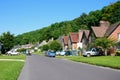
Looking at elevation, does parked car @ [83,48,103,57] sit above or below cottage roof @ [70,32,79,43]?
below

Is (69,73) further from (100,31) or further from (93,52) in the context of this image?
(100,31)

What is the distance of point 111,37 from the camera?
6850cm

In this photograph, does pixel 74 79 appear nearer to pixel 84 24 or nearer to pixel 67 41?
pixel 67 41

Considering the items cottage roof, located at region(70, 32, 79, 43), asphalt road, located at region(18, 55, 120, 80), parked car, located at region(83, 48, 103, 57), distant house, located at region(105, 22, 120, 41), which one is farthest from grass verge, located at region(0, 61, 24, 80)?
cottage roof, located at region(70, 32, 79, 43)

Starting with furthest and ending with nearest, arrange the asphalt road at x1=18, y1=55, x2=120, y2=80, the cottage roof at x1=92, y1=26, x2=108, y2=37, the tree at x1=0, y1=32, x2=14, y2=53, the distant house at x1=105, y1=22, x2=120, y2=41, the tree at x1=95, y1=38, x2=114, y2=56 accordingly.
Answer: the tree at x1=0, y1=32, x2=14, y2=53 → the cottage roof at x1=92, y1=26, x2=108, y2=37 → the distant house at x1=105, y1=22, x2=120, y2=41 → the tree at x1=95, y1=38, x2=114, y2=56 → the asphalt road at x1=18, y1=55, x2=120, y2=80

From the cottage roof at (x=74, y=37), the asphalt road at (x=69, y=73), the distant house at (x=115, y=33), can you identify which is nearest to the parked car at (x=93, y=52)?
the distant house at (x=115, y=33)

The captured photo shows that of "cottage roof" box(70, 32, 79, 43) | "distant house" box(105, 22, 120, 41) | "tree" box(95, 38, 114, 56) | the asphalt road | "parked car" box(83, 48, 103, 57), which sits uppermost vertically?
"cottage roof" box(70, 32, 79, 43)

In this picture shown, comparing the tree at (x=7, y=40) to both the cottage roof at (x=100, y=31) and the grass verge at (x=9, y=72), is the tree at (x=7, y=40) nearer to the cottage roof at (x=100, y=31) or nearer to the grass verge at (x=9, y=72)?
the cottage roof at (x=100, y=31)

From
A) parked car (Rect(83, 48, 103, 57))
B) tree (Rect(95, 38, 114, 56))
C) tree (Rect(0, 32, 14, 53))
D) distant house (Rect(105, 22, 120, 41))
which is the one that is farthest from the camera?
tree (Rect(0, 32, 14, 53))

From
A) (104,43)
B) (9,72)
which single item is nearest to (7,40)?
(104,43)

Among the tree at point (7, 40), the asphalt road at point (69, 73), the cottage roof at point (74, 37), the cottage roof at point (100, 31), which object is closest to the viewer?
the asphalt road at point (69, 73)

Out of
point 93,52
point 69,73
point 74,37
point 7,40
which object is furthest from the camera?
point 74,37

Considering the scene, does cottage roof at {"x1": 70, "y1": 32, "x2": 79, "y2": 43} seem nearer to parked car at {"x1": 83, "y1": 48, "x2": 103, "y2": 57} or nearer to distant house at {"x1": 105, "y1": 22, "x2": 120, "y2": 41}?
distant house at {"x1": 105, "y1": 22, "x2": 120, "y2": 41}

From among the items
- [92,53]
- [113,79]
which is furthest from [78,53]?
[113,79]
